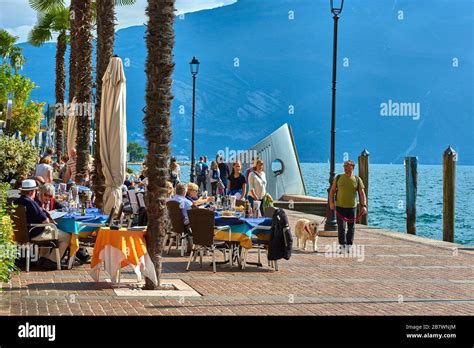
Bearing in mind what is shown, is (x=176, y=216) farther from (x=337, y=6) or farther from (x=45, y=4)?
(x=45, y=4)

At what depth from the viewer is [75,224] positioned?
14.1 meters

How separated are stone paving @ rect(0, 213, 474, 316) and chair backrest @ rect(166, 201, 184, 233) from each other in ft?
1.90

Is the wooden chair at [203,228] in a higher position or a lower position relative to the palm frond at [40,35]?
lower

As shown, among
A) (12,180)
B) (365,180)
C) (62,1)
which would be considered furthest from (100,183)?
(62,1)

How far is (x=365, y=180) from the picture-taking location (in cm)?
3394

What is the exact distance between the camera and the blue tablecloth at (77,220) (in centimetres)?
1413

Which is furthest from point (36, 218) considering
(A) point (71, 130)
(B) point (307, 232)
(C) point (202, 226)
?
(A) point (71, 130)

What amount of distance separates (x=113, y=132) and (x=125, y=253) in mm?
4903

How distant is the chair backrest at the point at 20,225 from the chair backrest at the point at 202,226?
109 inches

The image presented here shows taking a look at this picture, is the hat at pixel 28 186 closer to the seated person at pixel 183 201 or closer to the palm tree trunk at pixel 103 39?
the seated person at pixel 183 201

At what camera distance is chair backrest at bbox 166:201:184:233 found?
16219mm

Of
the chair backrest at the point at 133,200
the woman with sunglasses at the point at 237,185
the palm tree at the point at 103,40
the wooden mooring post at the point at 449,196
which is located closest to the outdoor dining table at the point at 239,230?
the chair backrest at the point at 133,200
